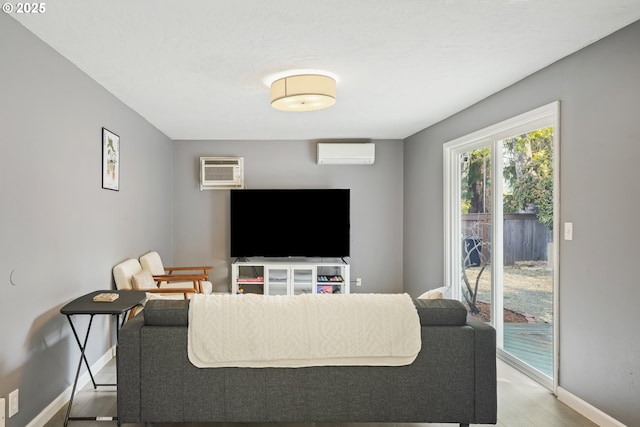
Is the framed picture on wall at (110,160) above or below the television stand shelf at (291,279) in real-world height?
above

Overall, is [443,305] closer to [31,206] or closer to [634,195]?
[634,195]

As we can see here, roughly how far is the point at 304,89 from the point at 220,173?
2.84 metres

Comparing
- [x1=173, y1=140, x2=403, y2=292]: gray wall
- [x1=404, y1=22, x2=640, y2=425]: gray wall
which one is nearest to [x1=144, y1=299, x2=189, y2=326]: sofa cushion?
[x1=404, y1=22, x2=640, y2=425]: gray wall

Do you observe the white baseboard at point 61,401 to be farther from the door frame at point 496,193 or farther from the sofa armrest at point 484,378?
the door frame at point 496,193

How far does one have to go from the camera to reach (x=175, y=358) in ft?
6.39

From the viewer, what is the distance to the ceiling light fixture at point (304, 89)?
2771 millimetres

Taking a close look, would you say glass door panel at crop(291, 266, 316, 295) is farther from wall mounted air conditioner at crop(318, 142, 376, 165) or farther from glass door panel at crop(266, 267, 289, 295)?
wall mounted air conditioner at crop(318, 142, 376, 165)

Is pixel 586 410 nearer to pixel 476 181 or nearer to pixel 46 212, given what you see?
pixel 476 181

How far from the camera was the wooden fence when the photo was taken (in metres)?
2.93

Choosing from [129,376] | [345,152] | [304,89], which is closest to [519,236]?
[304,89]

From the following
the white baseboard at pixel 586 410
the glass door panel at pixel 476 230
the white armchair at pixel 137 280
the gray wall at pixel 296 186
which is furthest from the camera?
the gray wall at pixel 296 186

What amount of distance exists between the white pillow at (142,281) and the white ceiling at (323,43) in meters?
1.62

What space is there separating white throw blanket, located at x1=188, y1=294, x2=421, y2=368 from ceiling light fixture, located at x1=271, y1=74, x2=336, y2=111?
1.58 m

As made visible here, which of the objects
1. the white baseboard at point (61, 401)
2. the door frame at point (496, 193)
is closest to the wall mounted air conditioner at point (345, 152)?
the door frame at point (496, 193)
